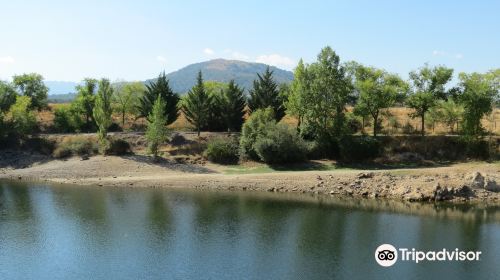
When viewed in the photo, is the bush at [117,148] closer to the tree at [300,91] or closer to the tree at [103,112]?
the tree at [103,112]

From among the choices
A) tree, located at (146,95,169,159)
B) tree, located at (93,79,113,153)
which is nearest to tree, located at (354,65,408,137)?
tree, located at (146,95,169,159)

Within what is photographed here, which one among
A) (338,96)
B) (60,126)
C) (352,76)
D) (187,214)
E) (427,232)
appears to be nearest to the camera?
(427,232)

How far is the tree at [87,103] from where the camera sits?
87.3 meters

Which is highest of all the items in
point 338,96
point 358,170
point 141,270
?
point 338,96

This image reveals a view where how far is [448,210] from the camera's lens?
5122 cm

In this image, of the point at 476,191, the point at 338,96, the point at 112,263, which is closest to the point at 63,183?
the point at 112,263

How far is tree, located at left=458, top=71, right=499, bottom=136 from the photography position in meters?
69.9

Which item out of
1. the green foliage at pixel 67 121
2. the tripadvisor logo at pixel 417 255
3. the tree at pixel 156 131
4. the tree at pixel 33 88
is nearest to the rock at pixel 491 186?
the tripadvisor logo at pixel 417 255

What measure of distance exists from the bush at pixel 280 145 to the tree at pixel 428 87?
1851 cm

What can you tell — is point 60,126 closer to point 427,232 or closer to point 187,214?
point 187,214

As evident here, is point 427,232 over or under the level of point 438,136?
under

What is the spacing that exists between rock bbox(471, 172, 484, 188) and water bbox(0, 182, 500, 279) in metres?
4.47

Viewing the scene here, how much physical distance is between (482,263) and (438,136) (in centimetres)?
4139

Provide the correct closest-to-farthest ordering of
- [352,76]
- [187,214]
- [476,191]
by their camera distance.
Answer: [187,214], [476,191], [352,76]
